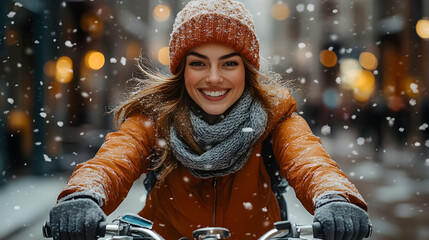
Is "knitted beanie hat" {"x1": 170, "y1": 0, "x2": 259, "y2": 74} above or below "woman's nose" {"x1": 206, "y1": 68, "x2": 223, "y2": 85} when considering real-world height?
above

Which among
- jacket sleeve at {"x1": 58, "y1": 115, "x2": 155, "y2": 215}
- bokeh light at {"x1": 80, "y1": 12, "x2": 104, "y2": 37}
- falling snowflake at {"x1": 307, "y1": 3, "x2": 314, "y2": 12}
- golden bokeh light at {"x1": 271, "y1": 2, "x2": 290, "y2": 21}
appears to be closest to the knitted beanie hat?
jacket sleeve at {"x1": 58, "y1": 115, "x2": 155, "y2": 215}

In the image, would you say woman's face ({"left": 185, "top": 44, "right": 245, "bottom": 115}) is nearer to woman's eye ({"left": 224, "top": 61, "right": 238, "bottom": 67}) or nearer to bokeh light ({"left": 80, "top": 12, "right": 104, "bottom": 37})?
woman's eye ({"left": 224, "top": 61, "right": 238, "bottom": 67})

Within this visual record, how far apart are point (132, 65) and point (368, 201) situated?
19.7m

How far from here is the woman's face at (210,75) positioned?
2711mm

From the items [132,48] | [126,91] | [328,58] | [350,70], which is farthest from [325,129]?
[126,91]

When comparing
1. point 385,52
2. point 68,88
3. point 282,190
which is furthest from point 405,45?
point 282,190

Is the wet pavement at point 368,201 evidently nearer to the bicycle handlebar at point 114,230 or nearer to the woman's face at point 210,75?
the woman's face at point 210,75

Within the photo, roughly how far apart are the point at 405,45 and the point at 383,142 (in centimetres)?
748

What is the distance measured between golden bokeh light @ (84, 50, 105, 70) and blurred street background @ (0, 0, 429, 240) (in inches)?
3.0

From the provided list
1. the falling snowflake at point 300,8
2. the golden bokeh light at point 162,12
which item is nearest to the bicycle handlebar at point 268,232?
the golden bokeh light at point 162,12

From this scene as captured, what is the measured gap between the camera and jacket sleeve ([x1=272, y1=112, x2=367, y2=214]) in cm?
204

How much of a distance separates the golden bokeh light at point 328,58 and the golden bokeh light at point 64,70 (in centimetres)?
3219

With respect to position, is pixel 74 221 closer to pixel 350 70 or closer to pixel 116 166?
pixel 116 166

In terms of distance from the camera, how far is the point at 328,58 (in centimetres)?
4459
